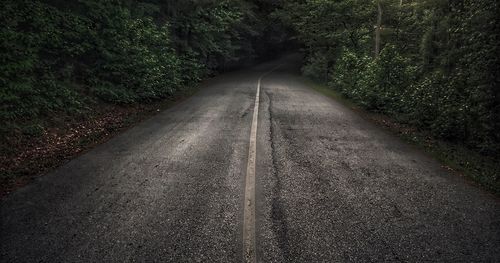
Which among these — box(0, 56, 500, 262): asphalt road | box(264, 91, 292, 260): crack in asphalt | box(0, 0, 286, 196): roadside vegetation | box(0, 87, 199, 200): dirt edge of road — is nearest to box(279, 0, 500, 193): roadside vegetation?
box(0, 56, 500, 262): asphalt road

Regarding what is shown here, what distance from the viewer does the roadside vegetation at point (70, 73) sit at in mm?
7719

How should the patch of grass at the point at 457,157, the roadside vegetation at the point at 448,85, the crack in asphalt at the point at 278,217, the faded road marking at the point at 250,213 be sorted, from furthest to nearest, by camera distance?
the roadside vegetation at the point at 448,85 < the patch of grass at the point at 457,157 < the crack in asphalt at the point at 278,217 < the faded road marking at the point at 250,213

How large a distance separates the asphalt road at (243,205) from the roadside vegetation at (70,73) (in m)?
1.47

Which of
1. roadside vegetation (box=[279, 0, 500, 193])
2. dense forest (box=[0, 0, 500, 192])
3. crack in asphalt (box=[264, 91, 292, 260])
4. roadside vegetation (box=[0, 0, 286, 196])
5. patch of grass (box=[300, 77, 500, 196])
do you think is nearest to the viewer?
crack in asphalt (box=[264, 91, 292, 260])

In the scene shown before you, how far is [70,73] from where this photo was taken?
10.4 m

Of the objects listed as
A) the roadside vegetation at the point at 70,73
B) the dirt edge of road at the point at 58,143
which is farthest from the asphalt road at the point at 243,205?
the roadside vegetation at the point at 70,73

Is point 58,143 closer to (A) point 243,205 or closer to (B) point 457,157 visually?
(A) point 243,205

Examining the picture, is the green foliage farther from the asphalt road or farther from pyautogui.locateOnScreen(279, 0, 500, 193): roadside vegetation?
the asphalt road

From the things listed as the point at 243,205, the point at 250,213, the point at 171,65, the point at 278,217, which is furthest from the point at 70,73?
the point at 278,217

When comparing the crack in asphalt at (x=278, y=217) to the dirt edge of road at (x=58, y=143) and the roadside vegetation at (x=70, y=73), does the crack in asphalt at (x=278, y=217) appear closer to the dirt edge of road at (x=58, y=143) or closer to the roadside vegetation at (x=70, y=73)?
the dirt edge of road at (x=58, y=143)

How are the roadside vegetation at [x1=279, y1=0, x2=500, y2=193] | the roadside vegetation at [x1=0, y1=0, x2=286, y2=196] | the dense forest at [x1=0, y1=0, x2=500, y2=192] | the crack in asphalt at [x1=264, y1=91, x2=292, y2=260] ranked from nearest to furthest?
1. the crack in asphalt at [x1=264, y1=91, x2=292, y2=260]
2. the roadside vegetation at [x1=0, y1=0, x2=286, y2=196]
3. the roadside vegetation at [x1=279, y1=0, x2=500, y2=193]
4. the dense forest at [x1=0, y1=0, x2=500, y2=192]

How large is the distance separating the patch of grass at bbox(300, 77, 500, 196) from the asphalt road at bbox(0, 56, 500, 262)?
16.1 inches

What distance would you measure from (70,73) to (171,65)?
5615 millimetres

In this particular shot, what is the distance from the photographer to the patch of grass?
649cm
